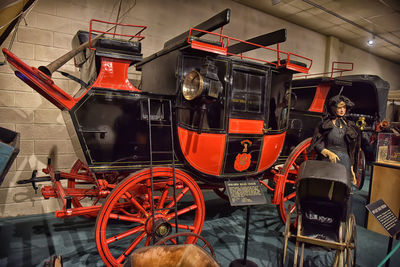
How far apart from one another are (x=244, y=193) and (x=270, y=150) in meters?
0.73

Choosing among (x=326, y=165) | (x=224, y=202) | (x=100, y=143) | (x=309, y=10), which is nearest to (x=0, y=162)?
(x=100, y=143)

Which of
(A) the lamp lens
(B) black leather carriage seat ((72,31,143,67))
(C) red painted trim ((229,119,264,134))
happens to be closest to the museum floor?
(C) red painted trim ((229,119,264,134))

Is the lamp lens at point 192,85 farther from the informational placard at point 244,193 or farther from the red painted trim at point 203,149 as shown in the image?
the informational placard at point 244,193

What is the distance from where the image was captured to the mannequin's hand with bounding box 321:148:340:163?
245cm

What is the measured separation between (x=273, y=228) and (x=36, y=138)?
3.37m

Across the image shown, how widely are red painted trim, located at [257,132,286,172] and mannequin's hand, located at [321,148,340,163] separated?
571 mm

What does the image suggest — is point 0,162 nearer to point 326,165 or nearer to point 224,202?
point 326,165

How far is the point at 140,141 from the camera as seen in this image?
2.26m

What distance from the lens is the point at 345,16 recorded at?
5.36 meters

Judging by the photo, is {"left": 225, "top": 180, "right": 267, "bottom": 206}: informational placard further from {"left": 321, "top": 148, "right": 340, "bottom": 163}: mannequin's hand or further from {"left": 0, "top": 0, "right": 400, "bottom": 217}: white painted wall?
{"left": 0, "top": 0, "right": 400, "bottom": 217}: white painted wall

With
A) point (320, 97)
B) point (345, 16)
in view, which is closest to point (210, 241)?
point (320, 97)

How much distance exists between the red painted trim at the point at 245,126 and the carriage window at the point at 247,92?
4.5 inches

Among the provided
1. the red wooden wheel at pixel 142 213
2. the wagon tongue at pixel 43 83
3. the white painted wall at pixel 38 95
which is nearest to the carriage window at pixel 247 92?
the red wooden wheel at pixel 142 213

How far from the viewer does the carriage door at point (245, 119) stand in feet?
8.39
